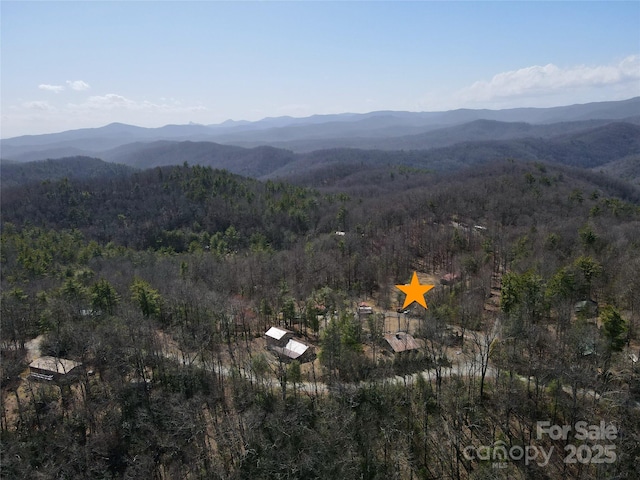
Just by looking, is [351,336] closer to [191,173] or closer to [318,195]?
[318,195]

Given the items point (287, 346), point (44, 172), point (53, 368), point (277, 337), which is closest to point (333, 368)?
point (287, 346)

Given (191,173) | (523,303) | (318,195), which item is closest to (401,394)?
(523,303)

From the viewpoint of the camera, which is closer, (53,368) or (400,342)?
(53,368)

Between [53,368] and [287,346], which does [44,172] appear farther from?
[287,346]

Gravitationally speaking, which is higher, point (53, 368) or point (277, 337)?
point (53, 368)

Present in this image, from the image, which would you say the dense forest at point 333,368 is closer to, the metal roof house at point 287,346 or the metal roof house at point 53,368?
the metal roof house at point 53,368

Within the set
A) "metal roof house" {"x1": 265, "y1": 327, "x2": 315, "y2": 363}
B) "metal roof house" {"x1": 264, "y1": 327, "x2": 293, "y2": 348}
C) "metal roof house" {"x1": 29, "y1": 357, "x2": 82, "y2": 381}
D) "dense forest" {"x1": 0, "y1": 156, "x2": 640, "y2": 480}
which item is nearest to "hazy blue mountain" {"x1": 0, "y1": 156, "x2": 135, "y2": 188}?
"dense forest" {"x1": 0, "y1": 156, "x2": 640, "y2": 480}

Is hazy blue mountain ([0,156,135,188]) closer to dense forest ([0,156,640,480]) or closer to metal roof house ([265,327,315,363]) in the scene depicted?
dense forest ([0,156,640,480])
